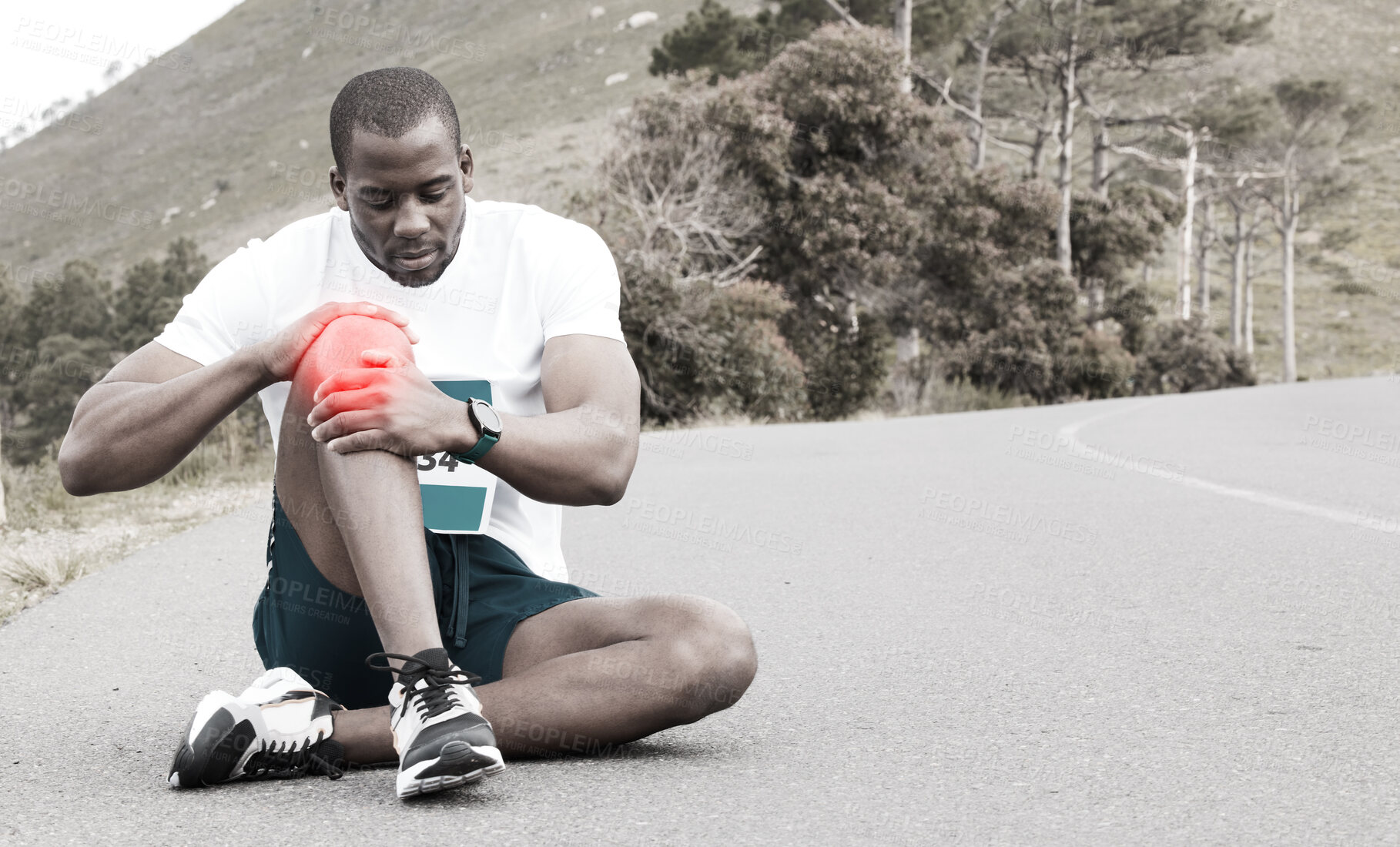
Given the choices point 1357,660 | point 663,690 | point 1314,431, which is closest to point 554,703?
point 663,690

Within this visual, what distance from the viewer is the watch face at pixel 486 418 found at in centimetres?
254

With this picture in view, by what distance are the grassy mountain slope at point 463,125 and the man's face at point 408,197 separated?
1258 inches

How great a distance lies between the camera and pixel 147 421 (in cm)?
274

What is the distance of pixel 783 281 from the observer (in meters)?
23.3

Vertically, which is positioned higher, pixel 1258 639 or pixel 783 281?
pixel 783 281

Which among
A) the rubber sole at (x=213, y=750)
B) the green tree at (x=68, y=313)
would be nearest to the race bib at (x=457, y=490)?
the rubber sole at (x=213, y=750)

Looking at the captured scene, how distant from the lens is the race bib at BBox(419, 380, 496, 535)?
291 cm

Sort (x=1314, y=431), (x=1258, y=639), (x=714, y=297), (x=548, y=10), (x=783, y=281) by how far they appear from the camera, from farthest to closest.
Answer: (x=548, y=10) → (x=783, y=281) → (x=714, y=297) → (x=1314, y=431) → (x=1258, y=639)

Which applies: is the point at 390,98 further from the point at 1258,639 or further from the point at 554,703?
the point at 1258,639

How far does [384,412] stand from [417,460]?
1.07ft

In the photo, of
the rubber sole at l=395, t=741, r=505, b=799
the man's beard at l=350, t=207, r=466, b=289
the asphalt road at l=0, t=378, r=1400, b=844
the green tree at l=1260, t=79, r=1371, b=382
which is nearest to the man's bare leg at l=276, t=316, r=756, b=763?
the asphalt road at l=0, t=378, r=1400, b=844

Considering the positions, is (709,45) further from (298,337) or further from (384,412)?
(384,412)

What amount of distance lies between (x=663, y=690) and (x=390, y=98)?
1.34m

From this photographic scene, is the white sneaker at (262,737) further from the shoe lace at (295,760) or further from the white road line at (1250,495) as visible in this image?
the white road line at (1250,495)
